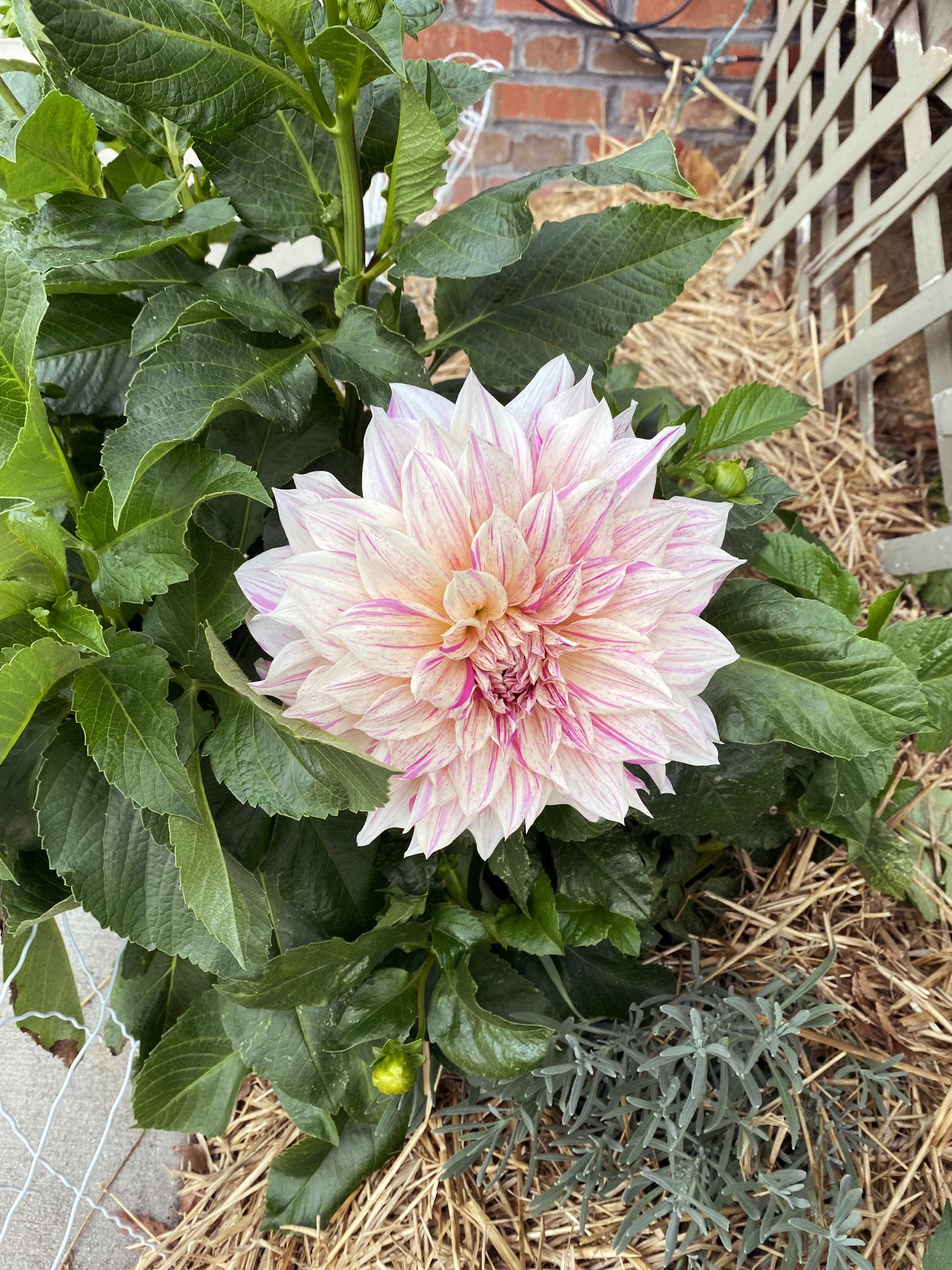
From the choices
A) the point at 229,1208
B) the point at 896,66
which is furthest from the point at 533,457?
the point at 896,66

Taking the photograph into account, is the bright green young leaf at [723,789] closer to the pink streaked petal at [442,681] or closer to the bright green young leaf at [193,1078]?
the pink streaked petal at [442,681]

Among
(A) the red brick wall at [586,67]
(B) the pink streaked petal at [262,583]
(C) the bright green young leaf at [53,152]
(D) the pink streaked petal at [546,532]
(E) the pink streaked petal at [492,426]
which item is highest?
(A) the red brick wall at [586,67]

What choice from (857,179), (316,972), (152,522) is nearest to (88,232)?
(152,522)

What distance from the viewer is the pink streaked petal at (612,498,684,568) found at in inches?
18.5

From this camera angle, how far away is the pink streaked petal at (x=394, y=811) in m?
0.51

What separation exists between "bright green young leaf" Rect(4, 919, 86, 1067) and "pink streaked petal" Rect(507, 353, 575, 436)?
55 cm

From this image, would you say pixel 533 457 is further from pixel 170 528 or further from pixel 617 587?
pixel 170 528

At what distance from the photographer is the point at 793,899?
0.85 meters

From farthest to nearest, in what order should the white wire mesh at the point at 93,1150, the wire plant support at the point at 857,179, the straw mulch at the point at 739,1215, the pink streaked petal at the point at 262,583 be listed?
1. the wire plant support at the point at 857,179
2. the white wire mesh at the point at 93,1150
3. the straw mulch at the point at 739,1215
4. the pink streaked petal at the point at 262,583

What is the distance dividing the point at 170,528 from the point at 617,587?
268 millimetres

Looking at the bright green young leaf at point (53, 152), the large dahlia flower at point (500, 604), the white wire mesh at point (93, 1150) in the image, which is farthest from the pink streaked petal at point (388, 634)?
the white wire mesh at point (93, 1150)

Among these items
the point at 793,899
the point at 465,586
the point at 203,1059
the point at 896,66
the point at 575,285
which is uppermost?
the point at 896,66

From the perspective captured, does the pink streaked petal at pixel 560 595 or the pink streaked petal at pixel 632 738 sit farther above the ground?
the pink streaked petal at pixel 560 595

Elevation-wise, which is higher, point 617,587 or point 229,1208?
point 617,587
